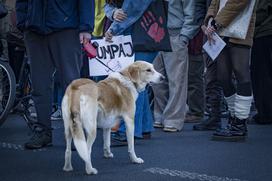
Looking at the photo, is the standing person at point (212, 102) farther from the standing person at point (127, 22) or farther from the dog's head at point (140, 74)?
the dog's head at point (140, 74)

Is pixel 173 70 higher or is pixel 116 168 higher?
pixel 173 70

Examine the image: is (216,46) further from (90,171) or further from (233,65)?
(90,171)

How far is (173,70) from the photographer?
6.86 metres

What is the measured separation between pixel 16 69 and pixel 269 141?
4.30 m

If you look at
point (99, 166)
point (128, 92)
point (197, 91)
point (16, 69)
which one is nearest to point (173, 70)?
point (197, 91)

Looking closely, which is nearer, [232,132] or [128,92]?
[128,92]

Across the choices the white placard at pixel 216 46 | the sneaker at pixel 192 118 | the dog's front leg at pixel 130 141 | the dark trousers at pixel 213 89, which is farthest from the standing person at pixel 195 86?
the dog's front leg at pixel 130 141

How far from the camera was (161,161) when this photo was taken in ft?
16.8

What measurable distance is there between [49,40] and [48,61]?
235mm

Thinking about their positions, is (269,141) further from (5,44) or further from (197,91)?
(5,44)

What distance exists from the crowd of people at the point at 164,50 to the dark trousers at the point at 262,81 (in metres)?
0.01

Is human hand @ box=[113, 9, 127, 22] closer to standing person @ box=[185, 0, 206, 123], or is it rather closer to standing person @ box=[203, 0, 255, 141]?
standing person @ box=[203, 0, 255, 141]

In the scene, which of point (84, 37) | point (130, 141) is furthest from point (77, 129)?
point (84, 37)

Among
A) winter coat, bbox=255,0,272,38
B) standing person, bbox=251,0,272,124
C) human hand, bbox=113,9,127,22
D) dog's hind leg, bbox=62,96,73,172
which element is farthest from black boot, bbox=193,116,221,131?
dog's hind leg, bbox=62,96,73,172
